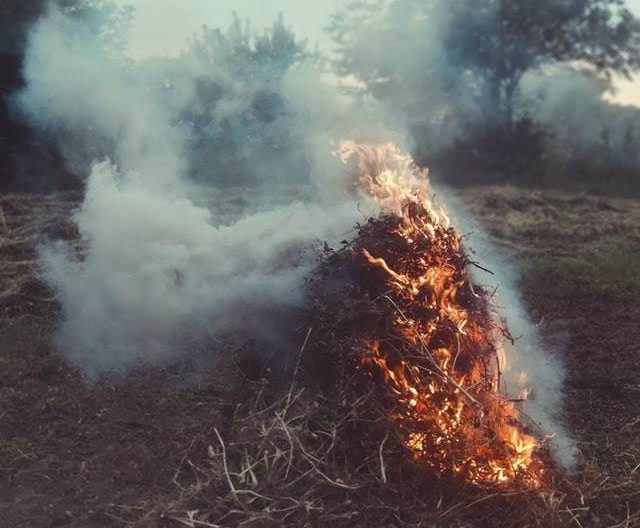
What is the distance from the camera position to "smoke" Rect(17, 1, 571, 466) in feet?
18.3

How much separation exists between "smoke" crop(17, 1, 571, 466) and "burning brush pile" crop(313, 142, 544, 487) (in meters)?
0.54

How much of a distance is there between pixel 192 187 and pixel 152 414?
26.8ft

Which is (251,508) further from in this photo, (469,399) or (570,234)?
(570,234)

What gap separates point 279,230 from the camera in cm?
596

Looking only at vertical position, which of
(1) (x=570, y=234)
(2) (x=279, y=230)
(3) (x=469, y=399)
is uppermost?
(2) (x=279, y=230)

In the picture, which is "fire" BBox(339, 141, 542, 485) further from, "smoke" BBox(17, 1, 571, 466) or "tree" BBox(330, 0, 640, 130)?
"tree" BBox(330, 0, 640, 130)

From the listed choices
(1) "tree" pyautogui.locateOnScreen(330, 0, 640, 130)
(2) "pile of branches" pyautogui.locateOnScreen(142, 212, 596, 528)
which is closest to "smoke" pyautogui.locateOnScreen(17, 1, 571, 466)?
(2) "pile of branches" pyautogui.locateOnScreen(142, 212, 596, 528)

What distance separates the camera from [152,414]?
4844 millimetres

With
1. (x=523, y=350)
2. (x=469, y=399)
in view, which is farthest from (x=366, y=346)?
(x=523, y=350)

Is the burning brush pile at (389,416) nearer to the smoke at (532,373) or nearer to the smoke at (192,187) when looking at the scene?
the smoke at (532,373)

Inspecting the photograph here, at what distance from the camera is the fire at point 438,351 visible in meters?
3.91

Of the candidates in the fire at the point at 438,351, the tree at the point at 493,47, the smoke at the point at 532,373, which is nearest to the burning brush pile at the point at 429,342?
the fire at the point at 438,351

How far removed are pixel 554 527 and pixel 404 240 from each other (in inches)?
77.6

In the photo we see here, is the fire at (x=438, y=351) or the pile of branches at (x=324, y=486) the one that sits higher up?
the fire at (x=438, y=351)
